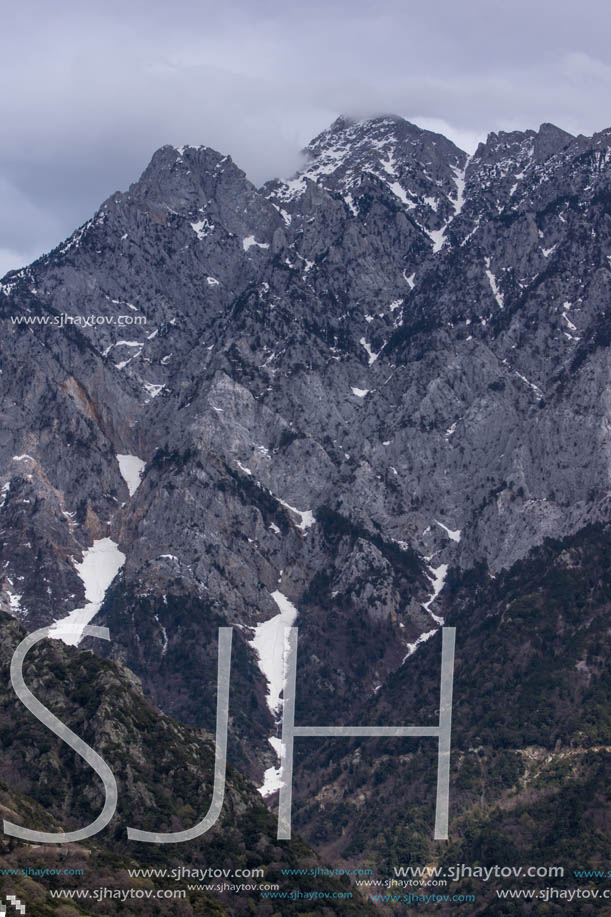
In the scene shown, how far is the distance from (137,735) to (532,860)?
198ft

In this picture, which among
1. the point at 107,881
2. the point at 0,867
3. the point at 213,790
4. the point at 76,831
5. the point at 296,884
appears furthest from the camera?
the point at 213,790

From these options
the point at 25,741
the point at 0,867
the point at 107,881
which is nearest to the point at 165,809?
the point at 25,741

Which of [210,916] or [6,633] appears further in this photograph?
[6,633]

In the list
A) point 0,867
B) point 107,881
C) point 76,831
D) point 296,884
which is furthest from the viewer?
point 296,884

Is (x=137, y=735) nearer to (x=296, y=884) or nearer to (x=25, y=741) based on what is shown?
(x=25, y=741)

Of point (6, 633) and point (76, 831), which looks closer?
point (76, 831)

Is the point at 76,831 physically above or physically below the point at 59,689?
below

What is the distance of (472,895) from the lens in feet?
655

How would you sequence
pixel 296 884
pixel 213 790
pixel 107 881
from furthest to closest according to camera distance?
pixel 213 790, pixel 296 884, pixel 107 881

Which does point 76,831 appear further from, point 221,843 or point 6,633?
point 6,633

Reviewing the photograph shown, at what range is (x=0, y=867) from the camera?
133 m

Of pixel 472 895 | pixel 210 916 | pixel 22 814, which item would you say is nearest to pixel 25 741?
pixel 22 814

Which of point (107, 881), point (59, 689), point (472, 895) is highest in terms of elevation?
point (59, 689)

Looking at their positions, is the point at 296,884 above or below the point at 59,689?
below
